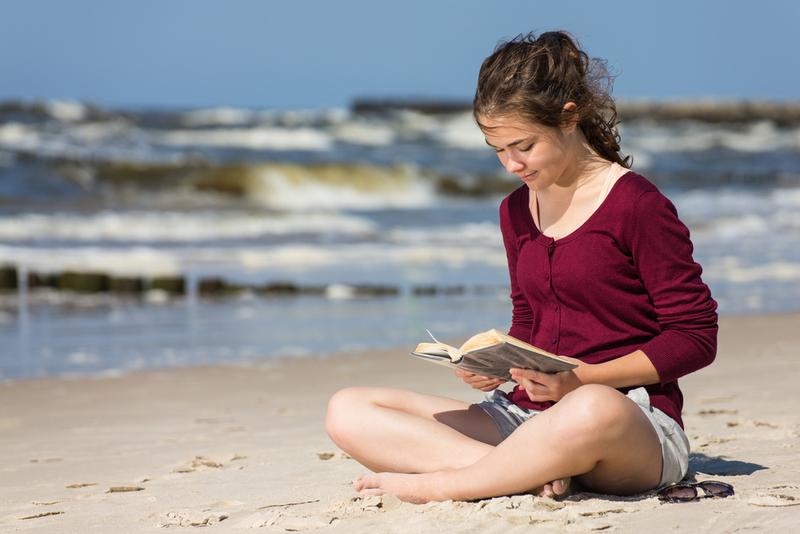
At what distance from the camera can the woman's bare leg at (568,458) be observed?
2.96 m

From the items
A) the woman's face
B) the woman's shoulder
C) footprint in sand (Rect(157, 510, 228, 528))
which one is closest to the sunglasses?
the woman's shoulder

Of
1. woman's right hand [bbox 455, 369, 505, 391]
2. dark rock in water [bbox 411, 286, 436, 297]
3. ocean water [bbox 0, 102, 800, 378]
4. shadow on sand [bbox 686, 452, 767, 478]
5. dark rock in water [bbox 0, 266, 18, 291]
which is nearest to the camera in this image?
woman's right hand [bbox 455, 369, 505, 391]

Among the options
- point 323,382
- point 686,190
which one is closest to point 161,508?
point 323,382

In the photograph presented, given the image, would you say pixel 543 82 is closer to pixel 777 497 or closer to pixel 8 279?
pixel 777 497

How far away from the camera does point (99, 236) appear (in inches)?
586

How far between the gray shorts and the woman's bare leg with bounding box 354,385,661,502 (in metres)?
0.04

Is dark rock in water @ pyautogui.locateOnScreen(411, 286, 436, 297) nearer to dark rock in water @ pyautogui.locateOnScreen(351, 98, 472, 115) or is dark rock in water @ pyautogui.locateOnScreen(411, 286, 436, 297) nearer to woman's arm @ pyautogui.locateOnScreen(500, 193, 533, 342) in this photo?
woman's arm @ pyautogui.locateOnScreen(500, 193, 533, 342)

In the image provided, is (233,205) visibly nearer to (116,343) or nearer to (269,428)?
(116,343)

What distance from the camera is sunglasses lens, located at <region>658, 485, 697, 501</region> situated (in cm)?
312

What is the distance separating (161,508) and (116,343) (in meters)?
4.23

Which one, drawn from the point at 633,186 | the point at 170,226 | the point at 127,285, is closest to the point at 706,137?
the point at 170,226

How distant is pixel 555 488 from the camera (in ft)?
10.2

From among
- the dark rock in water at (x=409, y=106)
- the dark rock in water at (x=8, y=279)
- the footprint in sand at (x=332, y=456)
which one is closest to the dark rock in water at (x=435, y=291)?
the dark rock in water at (x=8, y=279)

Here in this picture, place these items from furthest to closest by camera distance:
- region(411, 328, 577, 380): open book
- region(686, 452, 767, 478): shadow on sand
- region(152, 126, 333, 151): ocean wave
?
region(152, 126, 333, 151): ocean wave → region(686, 452, 767, 478): shadow on sand → region(411, 328, 577, 380): open book
